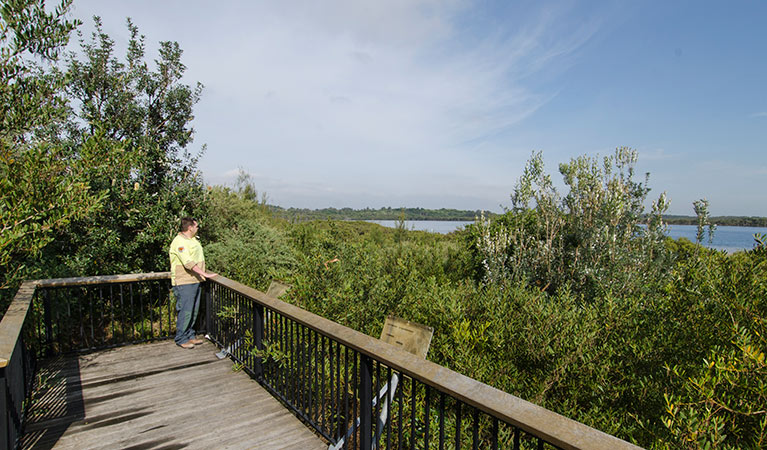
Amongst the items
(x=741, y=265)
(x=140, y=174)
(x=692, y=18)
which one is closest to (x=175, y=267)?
(x=140, y=174)

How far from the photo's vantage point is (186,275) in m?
4.87

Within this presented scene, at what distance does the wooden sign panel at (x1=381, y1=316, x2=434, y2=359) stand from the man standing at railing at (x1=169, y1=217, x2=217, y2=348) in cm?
260

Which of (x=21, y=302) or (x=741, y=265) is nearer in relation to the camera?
(x=741, y=265)

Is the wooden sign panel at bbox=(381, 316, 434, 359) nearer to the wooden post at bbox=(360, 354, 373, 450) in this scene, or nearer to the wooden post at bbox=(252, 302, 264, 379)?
the wooden post at bbox=(360, 354, 373, 450)

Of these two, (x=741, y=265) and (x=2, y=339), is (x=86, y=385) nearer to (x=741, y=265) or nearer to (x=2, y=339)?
(x=2, y=339)

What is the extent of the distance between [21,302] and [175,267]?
5.17ft

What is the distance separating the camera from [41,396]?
3.52 m

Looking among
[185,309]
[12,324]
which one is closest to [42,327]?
[185,309]

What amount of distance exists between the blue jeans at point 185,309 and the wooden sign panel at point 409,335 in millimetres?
2949

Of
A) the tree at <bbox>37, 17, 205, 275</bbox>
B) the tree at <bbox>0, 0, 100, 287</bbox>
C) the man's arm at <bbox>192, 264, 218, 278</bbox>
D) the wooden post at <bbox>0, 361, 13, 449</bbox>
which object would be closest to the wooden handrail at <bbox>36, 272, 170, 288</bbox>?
the man's arm at <bbox>192, 264, 218, 278</bbox>

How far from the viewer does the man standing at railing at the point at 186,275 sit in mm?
4738

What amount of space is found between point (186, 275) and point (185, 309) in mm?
452

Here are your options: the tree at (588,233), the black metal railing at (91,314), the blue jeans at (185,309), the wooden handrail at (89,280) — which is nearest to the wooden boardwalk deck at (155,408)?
the blue jeans at (185,309)

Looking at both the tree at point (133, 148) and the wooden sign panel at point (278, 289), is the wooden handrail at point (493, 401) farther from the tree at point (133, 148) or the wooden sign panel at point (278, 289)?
the tree at point (133, 148)
